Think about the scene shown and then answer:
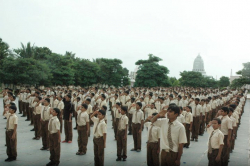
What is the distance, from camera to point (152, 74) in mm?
32406

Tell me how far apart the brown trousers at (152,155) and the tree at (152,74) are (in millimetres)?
27599

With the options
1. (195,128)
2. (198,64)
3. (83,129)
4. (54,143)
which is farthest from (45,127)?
(198,64)

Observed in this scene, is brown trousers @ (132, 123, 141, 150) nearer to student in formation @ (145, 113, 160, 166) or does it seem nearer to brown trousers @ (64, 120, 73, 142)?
student in formation @ (145, 113, 160, 166)

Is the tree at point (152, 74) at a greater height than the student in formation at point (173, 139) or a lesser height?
greater

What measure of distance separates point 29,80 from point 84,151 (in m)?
19.0

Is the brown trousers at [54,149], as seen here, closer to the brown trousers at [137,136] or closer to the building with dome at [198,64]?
the brown trousers at [137,136]

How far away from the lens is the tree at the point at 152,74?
3256 cm

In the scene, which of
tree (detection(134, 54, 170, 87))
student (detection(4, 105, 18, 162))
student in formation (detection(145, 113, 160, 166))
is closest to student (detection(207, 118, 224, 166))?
student in formation (detection(145, 113, 160, 166))

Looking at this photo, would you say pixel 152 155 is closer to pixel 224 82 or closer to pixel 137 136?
pixel 137 136

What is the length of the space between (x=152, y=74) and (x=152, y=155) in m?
27.8

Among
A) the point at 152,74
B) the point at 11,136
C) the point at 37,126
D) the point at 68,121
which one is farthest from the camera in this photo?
the point at 152,74

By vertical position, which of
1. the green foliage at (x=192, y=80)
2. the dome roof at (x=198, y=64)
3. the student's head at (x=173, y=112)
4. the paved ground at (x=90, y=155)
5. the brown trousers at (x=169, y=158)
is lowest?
the paved ground at (x=90, y=155)

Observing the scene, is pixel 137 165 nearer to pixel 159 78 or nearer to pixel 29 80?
pixel 29 80

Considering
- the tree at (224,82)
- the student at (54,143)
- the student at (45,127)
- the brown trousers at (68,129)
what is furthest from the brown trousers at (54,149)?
the tree at (224,82)
